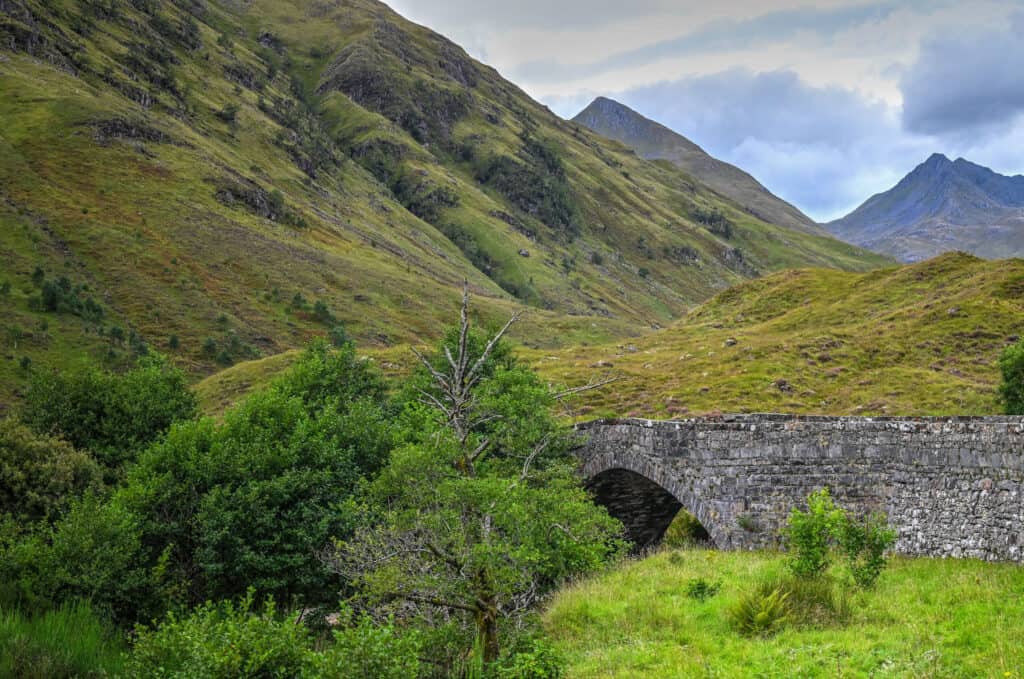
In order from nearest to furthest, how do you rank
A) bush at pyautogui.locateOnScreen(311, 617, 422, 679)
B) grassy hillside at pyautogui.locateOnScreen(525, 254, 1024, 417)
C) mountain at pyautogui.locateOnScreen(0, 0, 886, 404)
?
bush at pyautogui.locateOnScreen(311, 617, 422, 679) → grassy hillside at pyautogui.locateOnScreen(525, 254, 1024, 417) → mountain at pyautogui.locateOnScreen(0, 0, 886, 404)

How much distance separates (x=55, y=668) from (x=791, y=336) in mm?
49722

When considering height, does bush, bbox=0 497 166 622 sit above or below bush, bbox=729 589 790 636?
below

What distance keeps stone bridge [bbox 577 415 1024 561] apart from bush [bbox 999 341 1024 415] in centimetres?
1647

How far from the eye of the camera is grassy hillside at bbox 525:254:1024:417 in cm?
3800

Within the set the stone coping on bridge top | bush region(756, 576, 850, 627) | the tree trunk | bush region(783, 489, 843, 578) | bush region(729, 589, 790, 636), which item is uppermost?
the stone coping on bridge top

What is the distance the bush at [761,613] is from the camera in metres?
12.3

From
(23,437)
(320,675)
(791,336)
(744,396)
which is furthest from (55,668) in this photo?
(791,336)

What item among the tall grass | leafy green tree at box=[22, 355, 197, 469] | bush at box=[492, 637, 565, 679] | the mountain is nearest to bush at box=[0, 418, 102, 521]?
leafy green tree at box=[22, 355, 197, 469]

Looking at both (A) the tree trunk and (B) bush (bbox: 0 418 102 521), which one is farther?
(B) bush (bbox: 0 418 102 521)

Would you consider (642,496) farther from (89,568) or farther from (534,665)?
(89,568)

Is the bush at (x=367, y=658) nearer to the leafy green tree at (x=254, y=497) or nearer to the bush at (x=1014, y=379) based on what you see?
the leafy green tree at (x=254, y=497)

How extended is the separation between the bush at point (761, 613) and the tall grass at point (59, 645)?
13.0m

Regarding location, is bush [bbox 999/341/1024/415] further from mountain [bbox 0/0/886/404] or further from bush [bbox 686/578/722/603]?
mountain [bbox 0/0/886/404]

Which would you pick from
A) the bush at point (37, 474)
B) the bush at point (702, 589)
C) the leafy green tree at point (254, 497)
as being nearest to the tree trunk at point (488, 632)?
the bush at point (702, 589)
